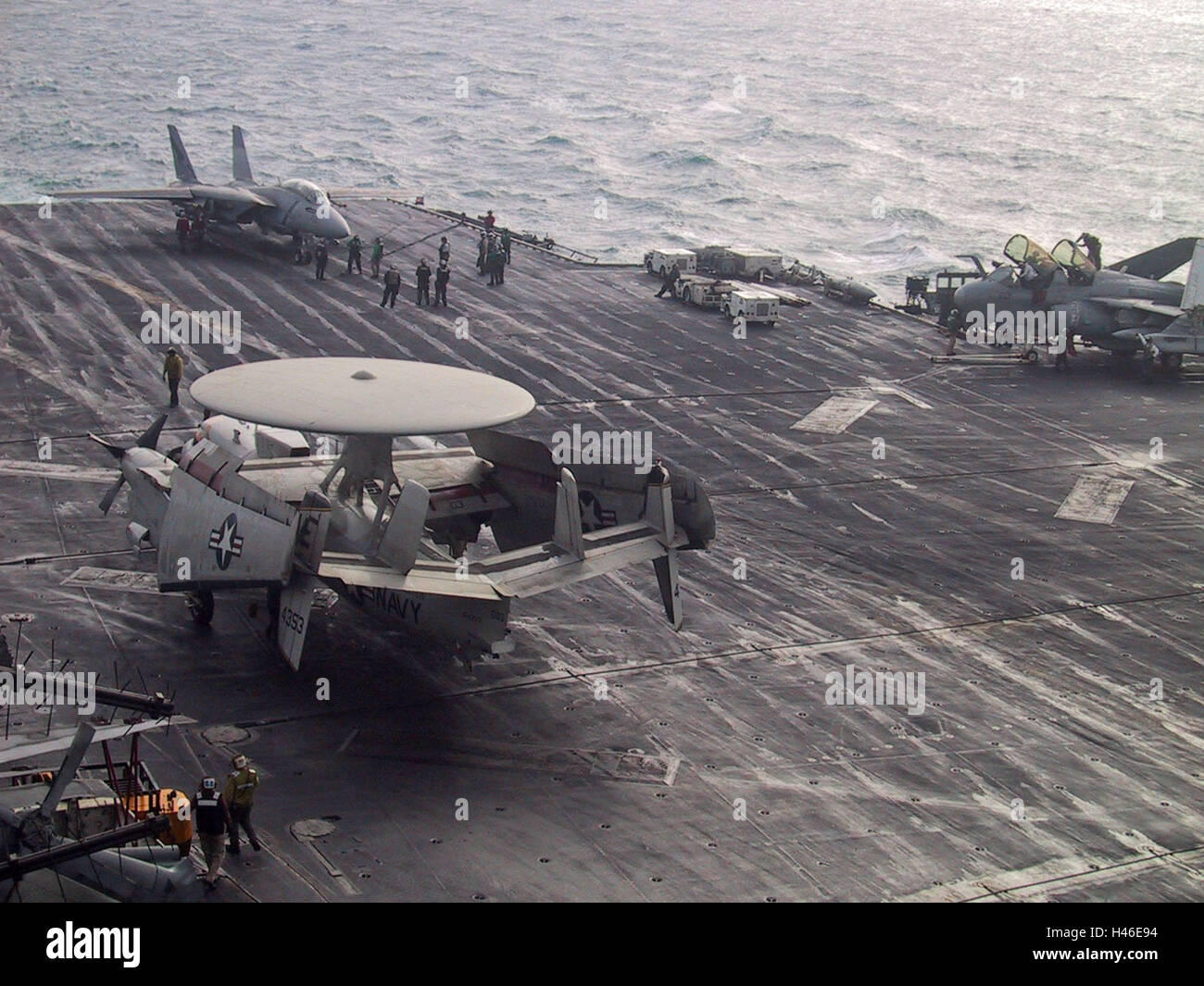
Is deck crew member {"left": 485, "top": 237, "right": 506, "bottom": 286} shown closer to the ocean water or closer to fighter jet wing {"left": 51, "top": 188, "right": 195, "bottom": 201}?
the ocean water

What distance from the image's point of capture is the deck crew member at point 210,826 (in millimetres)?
18750

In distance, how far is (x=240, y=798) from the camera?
1994 cm

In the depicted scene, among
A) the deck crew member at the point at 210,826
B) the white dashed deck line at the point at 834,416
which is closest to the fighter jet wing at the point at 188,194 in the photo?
the white dashed deck line at the point at 834,416

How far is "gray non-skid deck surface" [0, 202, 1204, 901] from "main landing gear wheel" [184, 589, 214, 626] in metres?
0.33

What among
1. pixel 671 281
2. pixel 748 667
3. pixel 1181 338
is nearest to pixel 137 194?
pixel 671 281

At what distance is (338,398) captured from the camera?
87.5 ft

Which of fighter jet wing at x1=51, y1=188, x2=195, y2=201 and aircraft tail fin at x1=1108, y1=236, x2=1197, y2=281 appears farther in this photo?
fighter jet wing at x1=51, y1=188, x2=195, y2=201

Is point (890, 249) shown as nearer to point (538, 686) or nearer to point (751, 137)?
point (751, 137)

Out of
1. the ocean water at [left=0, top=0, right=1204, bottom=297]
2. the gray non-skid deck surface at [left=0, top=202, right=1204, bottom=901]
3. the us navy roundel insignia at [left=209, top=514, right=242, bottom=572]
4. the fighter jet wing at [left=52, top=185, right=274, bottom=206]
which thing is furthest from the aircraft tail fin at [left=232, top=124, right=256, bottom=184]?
the us navy roundel insignia at [left=209, top=514, right=242, bottom=572]

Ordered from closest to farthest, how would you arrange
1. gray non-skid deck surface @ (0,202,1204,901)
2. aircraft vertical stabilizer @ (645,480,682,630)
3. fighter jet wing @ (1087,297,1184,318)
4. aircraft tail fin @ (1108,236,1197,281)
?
1. gray non-skid deck surface @ (0,202,1204,901)
2. aircraft vertical stabilizer @ (645,480,682,630)
3. fighter jet wing @ (1087,297,1184,318)
4. aircraft tail fin @ (1108,236,1197,281)

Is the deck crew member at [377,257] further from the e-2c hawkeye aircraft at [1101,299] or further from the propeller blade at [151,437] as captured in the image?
the propeller blade at [151,437]

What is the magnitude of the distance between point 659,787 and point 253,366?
12.4 m

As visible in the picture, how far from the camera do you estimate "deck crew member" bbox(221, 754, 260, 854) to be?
19.9 m
